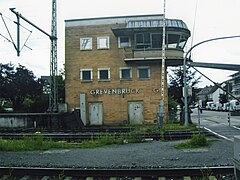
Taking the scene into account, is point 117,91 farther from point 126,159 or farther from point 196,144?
point 126,159

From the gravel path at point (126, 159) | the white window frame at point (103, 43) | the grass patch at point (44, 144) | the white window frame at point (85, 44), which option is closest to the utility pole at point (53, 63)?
the white window frame at point (85, 44)

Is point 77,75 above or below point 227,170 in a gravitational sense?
above

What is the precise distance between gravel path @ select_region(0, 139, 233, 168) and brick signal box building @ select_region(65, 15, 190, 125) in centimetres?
2191

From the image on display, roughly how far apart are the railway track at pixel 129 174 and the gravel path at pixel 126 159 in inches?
44.5

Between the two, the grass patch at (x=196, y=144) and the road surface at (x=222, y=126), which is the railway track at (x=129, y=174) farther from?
the road surface at (x=222, y=126)

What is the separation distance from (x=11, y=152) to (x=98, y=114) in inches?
891

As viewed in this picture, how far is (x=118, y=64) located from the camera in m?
35.7

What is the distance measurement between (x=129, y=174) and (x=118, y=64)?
27905 millimetres

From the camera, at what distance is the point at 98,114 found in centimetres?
3581

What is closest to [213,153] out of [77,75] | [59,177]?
[59,177]

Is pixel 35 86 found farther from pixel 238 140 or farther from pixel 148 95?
pixel 238 140

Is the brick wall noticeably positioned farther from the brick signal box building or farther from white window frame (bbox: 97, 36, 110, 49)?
white window frame (bbox: 97, 36, 110, 49)

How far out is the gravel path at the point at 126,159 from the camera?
9766 millimetres

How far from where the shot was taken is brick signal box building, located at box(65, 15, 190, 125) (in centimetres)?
3472
